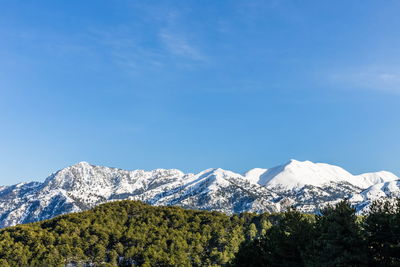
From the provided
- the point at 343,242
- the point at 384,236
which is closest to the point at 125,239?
the point at 343,242

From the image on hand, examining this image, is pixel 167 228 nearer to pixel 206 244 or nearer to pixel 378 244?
pixel 206 244

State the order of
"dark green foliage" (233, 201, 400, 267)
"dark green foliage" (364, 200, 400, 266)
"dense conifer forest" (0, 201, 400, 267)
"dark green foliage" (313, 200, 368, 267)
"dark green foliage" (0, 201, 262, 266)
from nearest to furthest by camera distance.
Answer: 1. "dark green foliage" (313, 200, 368, 267)
2. "dark green foliage" (233, 201, 400, 267)
3. "dark green foliage" (364, 200, 400, 266)
4. "dense conifer forest" (0, 201, 400, 267)
5. "dark green foliage" (0, 201, 262, 266)

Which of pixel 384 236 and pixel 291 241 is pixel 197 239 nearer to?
pixel 291 241

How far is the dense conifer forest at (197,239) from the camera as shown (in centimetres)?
4525

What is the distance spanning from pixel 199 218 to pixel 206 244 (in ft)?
62.0

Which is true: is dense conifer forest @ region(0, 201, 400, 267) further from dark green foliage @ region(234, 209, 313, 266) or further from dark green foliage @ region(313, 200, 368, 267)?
dark green foliage @ region(313, 200, 368, 267)

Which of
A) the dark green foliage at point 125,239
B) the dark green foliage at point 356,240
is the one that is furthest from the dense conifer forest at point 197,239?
the dark green foliage at point 356,240

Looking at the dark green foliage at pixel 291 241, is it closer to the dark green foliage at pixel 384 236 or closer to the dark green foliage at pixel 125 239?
the dark green foliage at pixel 384 236

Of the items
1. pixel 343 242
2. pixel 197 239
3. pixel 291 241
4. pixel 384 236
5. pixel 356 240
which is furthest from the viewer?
pixel 197 239

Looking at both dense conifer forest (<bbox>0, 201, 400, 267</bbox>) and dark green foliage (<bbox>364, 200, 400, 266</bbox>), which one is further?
dense conifer forest (<bbox>0, 201, 400, 267</bbox>)

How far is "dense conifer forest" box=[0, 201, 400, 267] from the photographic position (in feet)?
148

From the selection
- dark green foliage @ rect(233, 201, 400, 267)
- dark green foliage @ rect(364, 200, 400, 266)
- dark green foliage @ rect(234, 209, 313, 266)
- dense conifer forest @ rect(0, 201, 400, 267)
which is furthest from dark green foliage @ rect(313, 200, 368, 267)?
dark green foliage @ rect(234, 209, 313, 266)

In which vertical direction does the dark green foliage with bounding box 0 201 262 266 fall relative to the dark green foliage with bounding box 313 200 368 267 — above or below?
above

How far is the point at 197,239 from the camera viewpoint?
449 feet
